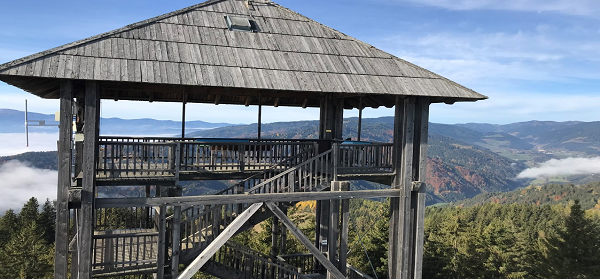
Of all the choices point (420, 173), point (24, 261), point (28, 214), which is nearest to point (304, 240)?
point (420, 173)

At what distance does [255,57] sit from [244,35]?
1.22 metres

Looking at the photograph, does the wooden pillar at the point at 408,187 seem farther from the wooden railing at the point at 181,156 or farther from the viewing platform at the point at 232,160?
the wooden railing at the point at 181,156

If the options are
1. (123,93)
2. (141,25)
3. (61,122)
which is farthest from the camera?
(123,93)

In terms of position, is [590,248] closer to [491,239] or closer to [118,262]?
[491,239]

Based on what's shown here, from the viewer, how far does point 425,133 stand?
13594mm

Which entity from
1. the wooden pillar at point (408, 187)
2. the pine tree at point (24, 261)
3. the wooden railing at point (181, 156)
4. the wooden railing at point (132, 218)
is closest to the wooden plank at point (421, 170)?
the wooden pillar at point (408, 187)

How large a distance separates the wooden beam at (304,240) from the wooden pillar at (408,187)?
186 centimetres

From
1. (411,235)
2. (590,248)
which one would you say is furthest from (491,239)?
(411,235)

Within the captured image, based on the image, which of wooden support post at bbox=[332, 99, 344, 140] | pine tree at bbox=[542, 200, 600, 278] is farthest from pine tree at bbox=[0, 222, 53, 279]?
pine tree at bbox=[542, 200, 600, 278]

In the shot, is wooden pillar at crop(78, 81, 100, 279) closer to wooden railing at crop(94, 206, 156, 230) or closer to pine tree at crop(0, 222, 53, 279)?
wooden railing at crop(94, 206, 156, 230)

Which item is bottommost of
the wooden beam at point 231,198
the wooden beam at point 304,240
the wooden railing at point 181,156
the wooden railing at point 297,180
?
the wooden beam at point 304,240

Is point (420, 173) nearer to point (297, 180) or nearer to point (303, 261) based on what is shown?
point (297, 180)

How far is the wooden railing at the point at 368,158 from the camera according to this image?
13469 millimetres

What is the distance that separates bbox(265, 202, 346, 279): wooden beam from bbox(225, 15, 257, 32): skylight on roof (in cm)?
529
